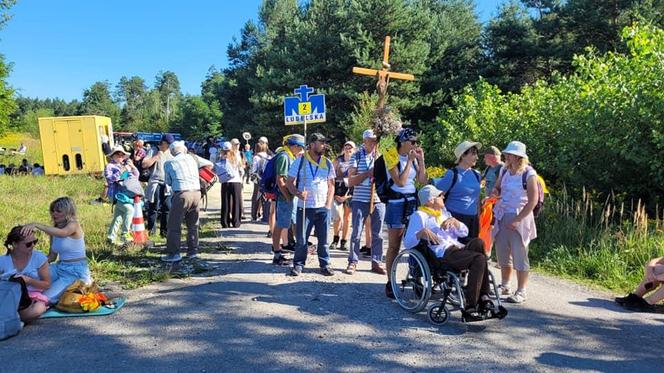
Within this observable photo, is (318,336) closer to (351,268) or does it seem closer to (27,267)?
(351,268)

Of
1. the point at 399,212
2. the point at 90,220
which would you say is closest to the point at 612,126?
the point at 399,212

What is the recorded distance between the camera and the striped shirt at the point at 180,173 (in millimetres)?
6730

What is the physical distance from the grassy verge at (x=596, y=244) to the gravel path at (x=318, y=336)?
945 millimetres

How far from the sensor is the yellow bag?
4.79 m

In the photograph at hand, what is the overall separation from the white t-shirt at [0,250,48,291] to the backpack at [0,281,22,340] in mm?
320

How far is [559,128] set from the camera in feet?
35.5

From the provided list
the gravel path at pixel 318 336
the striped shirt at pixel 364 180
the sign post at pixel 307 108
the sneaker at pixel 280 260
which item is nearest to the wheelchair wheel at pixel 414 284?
the gravel path at pixel 318 336

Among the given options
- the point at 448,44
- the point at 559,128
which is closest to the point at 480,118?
the point at 559,128

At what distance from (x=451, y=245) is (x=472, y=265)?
34 cm

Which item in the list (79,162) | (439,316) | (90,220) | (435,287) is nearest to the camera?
(439,316)

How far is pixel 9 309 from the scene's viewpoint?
4.21m

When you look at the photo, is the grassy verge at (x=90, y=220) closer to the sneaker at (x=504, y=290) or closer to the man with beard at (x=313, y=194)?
the man with beard at (x=313, y=194)

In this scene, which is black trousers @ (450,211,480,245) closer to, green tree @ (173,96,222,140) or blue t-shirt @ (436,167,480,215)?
blue t-shirt @ (436,167,480,215)

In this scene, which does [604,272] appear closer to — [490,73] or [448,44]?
[490,73]
